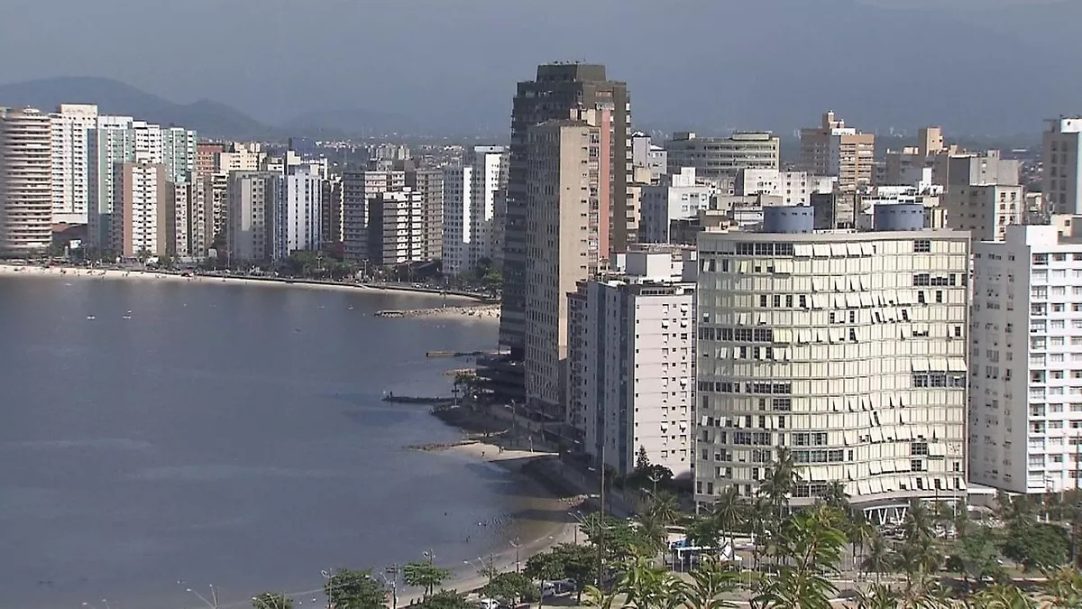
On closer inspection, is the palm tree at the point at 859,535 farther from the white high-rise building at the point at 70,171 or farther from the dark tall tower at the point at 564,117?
the white high-rise building at the point at 70,171

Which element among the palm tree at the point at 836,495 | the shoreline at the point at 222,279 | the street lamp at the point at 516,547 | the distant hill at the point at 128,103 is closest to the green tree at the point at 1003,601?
the palm tree at the point at 836,495

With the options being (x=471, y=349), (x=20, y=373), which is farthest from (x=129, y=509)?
(x=471, y=349)

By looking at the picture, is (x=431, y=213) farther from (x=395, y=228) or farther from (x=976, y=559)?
(x=976, y=559)

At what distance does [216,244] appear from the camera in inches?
1893

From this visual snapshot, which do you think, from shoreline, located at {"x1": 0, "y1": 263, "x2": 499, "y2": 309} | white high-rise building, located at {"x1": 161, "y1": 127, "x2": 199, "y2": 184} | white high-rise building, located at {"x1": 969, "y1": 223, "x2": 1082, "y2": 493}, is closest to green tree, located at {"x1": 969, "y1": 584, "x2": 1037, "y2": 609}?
white high-rise building, located at {"x1": 969, "y1": 223, "x2": 1082, "y2": 493}

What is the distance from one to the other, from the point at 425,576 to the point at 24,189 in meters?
36.5

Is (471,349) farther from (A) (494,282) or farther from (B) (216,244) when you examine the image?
(B) (216,244)

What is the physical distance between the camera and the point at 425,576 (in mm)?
13852

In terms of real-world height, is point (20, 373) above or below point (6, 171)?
below

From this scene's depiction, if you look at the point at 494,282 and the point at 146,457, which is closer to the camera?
the point at 146,457

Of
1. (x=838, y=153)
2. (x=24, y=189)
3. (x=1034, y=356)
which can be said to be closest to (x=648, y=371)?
(x=1034, y=356)

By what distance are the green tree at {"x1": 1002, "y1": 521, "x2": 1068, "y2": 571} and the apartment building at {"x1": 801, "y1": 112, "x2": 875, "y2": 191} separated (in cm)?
2873

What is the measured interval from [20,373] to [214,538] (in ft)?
39.1

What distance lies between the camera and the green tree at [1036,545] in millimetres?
13984
